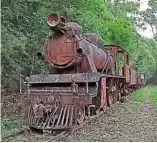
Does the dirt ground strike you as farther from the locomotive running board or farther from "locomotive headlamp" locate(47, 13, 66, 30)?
"locomotive headlamp" locate(47, 13, 66, 30)

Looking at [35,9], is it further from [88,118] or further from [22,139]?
[22,139]

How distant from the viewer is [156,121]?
970 cm

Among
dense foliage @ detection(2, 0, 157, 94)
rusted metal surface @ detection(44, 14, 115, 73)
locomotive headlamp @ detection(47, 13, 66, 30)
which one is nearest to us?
locomotive headlamp @ detection(47, 13, 66, 30)

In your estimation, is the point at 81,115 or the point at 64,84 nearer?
the point at 81,115

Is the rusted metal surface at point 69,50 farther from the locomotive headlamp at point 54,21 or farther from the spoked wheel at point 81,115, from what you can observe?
the spoked wheel at point 81,115

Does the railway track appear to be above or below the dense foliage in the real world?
below

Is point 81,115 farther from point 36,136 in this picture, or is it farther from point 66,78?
point 36,136

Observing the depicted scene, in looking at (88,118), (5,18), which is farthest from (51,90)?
(5,18)

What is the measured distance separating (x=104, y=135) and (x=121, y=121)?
2.09 metres

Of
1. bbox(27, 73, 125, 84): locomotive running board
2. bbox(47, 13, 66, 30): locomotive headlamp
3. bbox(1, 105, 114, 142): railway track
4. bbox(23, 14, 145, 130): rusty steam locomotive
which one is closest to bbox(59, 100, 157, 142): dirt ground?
bbox(1, 105, 114, 142): railway track

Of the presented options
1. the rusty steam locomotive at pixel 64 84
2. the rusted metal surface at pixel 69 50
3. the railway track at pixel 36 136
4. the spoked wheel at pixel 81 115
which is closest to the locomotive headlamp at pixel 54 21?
the rusty steam locomotive at pixel 64 84

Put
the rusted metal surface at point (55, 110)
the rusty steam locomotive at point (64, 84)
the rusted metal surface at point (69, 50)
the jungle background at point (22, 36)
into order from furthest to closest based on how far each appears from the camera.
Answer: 1. the jungle background at point (22, 36)
2. the rusted metal surface at point (69, 50)
3. the rusty steam locomotive at point (64, 84)
4. the rusted metal surface at point (55, 110)

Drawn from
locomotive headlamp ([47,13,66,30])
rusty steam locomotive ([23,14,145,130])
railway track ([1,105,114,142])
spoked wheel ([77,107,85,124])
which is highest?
locomotive headlamp ([47,13,66,30])

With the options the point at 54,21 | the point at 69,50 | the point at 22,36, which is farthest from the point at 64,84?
the point at 22,36
